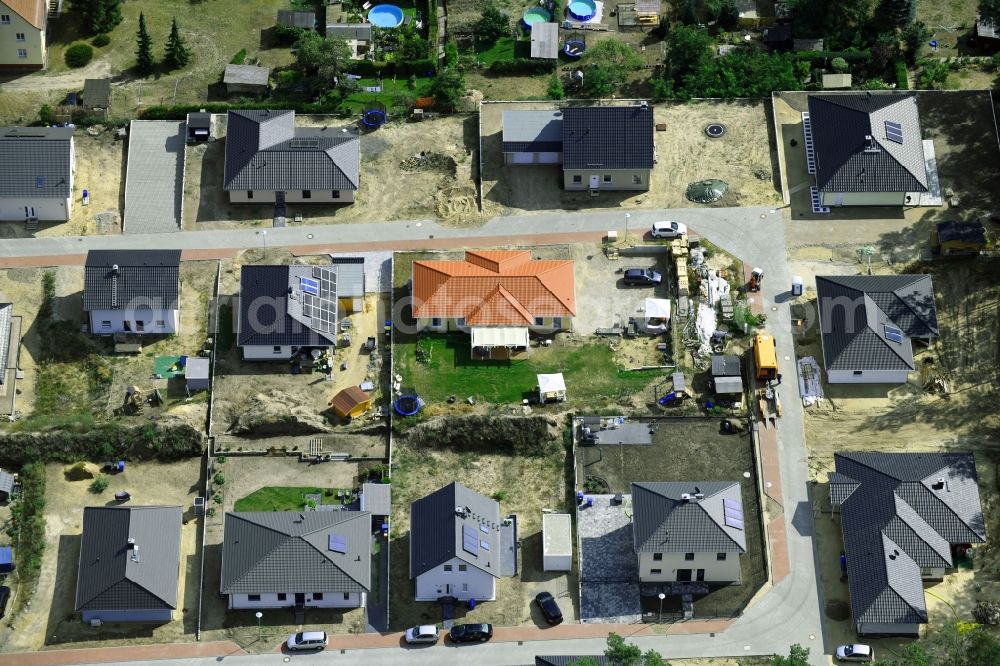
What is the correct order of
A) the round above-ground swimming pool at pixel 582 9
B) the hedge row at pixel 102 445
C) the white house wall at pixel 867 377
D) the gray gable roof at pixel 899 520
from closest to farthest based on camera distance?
1. the gray gable roof at pixel 899 520
2. the hedge row at pixel 102 445
3. the white house wall at pixel 867 377
4. the round above-ground swimming pool at pixel 582 9

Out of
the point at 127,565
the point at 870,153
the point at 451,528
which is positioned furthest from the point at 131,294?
the point at 870,153

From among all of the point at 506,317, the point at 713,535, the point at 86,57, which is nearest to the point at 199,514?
the point at 506,317

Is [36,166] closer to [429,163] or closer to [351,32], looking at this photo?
[351,32]

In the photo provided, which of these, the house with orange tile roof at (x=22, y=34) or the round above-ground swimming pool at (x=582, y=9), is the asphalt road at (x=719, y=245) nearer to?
the house with orange tile roof at (x=22, y=34)

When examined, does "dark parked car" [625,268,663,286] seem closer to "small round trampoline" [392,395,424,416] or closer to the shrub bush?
"small round trampoline" [392,395,424,416]

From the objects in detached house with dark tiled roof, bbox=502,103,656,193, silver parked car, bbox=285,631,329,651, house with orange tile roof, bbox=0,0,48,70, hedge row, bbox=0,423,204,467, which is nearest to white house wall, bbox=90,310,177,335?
hedge row, bbox=0,423,204,467

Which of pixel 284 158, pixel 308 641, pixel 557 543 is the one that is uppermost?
pixel 284 158

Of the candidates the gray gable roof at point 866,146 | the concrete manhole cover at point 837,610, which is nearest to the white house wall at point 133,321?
the gray gable roof at point 866,146
